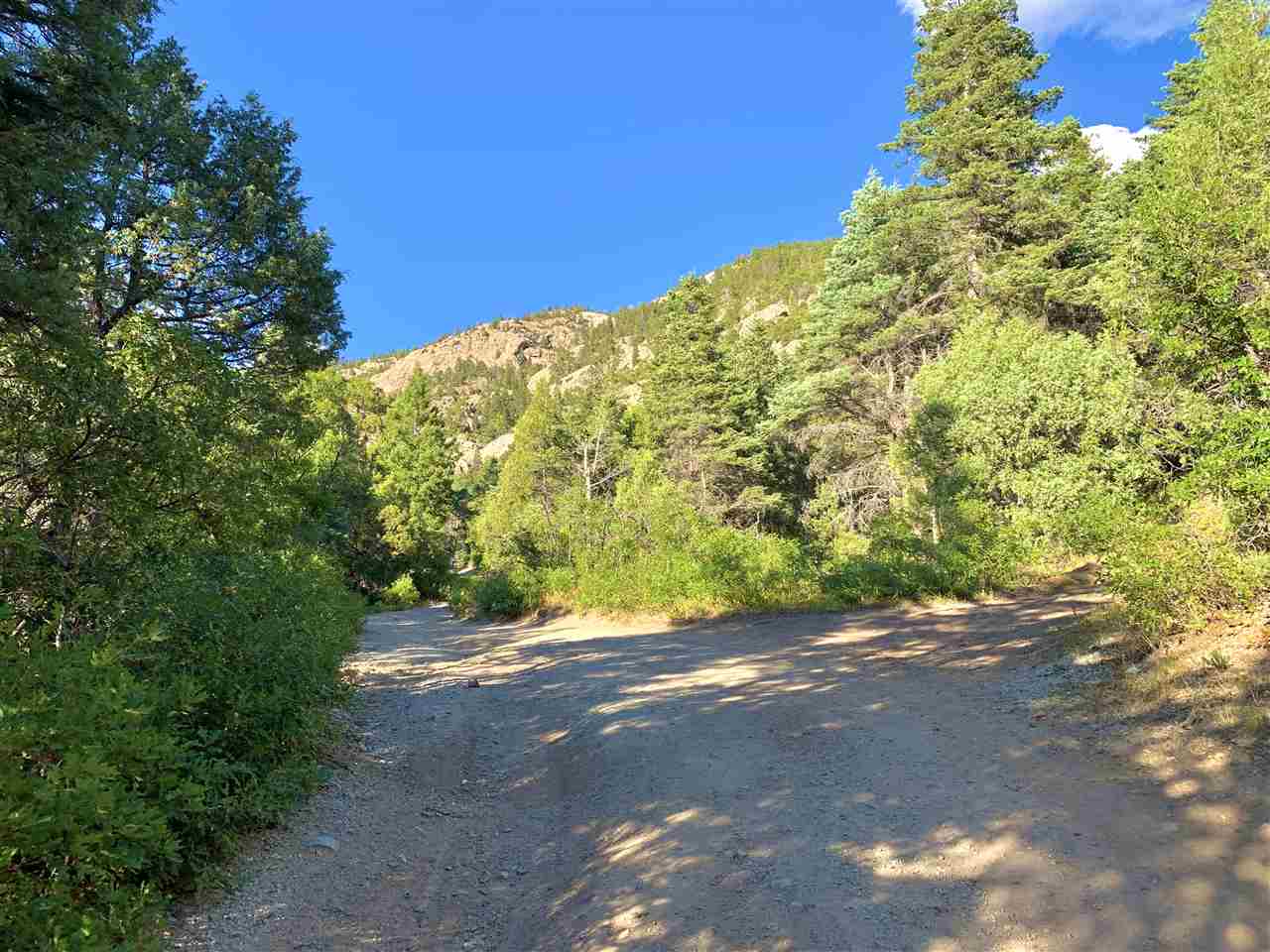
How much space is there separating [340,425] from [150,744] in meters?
30.4

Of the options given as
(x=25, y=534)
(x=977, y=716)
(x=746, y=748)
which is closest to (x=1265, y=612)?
(x=977, y=716)

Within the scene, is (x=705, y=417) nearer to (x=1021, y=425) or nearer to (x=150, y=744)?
(x=1021, y=425)

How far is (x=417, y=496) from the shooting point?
3788 cm

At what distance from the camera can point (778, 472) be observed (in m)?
34.1

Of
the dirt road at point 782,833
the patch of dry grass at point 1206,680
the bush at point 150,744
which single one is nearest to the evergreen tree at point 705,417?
the dirt road at point 782,833

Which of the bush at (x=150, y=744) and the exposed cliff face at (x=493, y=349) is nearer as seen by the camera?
the bush at (x=150, y=744)

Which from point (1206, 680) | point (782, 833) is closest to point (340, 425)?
point (782, 833)

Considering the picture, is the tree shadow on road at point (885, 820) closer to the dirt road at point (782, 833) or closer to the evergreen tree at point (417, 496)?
the dirt road at point (782, 833)

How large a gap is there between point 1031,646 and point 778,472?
83.4 ft

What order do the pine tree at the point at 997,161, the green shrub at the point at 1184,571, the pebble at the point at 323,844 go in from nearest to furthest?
1. the pebble at the point at 323,844
2. the green shrub at the point at 1184,571
3. the pine tree at the point at 997,161

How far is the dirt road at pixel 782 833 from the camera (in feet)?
11.1

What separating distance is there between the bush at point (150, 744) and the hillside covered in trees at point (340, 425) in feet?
0.08

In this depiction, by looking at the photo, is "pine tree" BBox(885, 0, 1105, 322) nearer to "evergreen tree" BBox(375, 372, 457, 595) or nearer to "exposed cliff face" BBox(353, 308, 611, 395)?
"evergreen tree" BBox(375, 372, 457, 595)

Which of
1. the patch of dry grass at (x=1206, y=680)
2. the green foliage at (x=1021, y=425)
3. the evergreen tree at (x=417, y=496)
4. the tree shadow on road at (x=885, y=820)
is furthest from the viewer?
the evergreen tree at (x=417, y=496)
